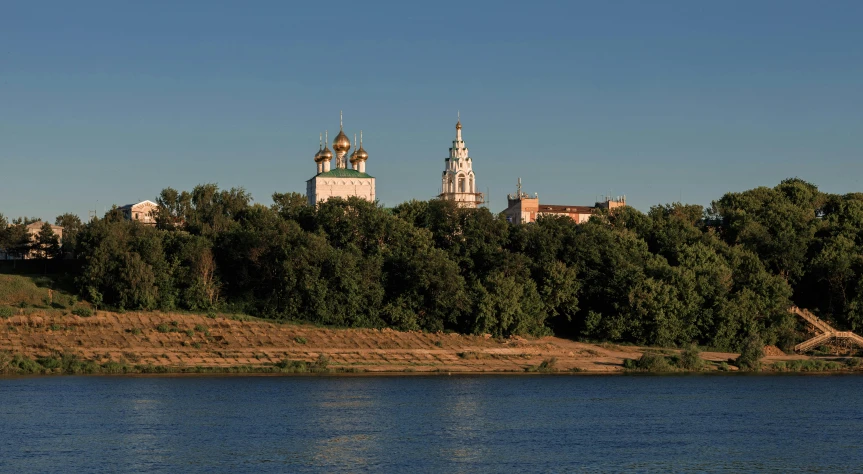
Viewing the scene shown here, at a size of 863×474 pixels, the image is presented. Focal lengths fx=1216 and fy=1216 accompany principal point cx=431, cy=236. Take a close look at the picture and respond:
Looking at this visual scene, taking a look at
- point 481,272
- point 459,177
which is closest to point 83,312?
point 481,272

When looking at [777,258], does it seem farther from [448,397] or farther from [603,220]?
[448,397]

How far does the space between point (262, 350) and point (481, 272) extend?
61.1 ft

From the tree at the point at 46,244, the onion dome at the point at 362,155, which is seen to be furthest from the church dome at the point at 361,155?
the tree at the point at 46,244

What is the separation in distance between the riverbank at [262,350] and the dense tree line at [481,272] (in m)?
1.84

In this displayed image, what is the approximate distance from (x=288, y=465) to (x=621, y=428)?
49.8 ft

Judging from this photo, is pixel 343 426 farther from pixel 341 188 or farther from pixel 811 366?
pixel 341 188

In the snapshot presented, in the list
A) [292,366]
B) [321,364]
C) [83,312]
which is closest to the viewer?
[292,366]

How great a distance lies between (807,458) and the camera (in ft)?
136

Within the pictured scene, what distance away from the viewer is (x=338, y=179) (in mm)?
114562

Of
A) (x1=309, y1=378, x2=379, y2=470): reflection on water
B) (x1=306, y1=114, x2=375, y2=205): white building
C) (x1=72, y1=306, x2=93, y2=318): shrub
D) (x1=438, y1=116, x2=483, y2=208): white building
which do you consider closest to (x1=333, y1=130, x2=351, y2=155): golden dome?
(x1=306, y1=114, x2=375, y2=205): white building

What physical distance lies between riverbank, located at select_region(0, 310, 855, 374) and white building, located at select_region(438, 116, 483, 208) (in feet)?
187

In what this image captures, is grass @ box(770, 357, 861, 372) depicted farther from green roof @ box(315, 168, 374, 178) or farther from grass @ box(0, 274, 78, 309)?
green roof @ box(315, 168, 374, 178)

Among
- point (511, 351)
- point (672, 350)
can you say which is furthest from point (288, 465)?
point (672, 350)

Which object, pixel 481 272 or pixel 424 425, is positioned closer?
pixel 424 425
